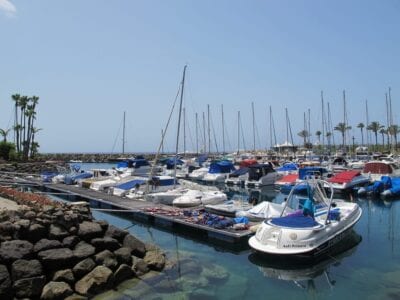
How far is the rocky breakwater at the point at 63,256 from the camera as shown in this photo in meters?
12.8

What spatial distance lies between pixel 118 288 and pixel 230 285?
4.08 metres

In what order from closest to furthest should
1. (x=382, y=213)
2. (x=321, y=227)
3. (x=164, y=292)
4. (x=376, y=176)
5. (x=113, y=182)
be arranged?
(x=164, y=292) < (x=321, y=227) < (x=382, y=213) < (x=113, y=182) < (x=376, y=176)

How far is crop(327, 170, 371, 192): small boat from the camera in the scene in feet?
121

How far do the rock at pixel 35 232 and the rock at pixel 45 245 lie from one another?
0.42 meters

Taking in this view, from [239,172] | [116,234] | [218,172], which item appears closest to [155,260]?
[116,234]

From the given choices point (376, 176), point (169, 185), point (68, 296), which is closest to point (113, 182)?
point (169, 185)

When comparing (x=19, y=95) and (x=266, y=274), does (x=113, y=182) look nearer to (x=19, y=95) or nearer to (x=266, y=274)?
(x=266, y=274)

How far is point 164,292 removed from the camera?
44.6 ft

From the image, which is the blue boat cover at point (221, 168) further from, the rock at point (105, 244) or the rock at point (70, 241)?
the rock at point (70, 241)

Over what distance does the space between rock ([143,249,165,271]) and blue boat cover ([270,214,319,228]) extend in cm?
515

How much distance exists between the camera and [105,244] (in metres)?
16.1

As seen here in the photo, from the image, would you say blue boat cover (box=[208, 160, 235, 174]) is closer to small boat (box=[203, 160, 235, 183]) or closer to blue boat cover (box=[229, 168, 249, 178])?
small boat (box=[203, 160, 235, 183])

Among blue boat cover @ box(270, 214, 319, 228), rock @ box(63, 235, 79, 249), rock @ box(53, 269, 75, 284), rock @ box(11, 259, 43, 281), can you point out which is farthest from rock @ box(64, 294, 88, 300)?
blue boat cover @ box(270, 214, 319, 228)

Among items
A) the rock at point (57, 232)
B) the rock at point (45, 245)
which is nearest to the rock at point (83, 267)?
the rock at point (45, 245)
